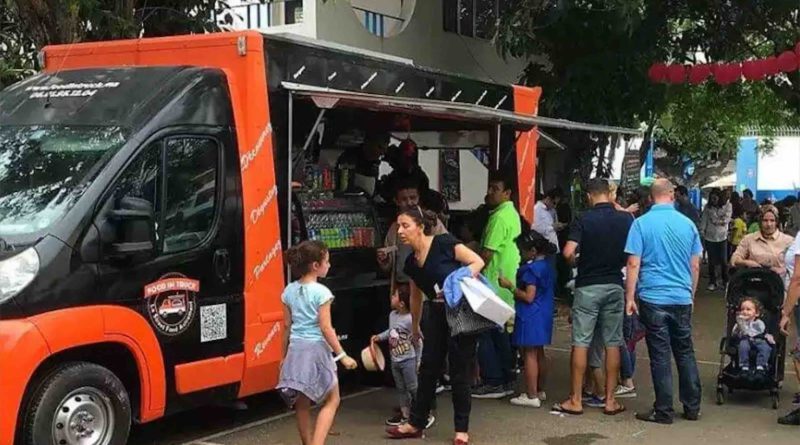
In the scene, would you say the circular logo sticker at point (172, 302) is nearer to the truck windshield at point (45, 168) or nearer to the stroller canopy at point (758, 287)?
the truck windshield at point (45, 168)

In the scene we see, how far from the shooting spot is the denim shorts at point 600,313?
717cm

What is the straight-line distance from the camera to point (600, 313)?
23.7 feet

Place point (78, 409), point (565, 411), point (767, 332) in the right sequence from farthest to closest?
point (767, 332) → point (565, 411) → point (78, 409)

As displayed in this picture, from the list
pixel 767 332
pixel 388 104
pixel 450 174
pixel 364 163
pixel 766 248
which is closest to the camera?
pixel 388 104

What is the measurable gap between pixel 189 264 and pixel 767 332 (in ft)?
14.9

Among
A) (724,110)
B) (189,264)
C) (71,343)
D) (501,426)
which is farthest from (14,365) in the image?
(724,110)

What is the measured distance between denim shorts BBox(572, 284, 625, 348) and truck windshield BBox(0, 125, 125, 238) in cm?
352

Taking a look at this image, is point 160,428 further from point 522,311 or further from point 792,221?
point 792,221

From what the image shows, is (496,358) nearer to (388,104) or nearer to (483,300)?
(483,300)

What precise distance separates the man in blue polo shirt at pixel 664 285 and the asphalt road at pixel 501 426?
0.36 meters

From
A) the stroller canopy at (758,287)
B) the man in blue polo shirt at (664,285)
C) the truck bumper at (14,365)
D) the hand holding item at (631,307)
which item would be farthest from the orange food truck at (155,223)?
the stroller canopy at (758,287)

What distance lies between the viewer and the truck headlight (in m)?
5.11

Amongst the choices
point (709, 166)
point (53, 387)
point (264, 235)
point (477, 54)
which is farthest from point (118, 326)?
point (709, 166)

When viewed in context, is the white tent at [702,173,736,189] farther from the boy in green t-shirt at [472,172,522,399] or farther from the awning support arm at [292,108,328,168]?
the awning support arm at [292,108,328,168]
